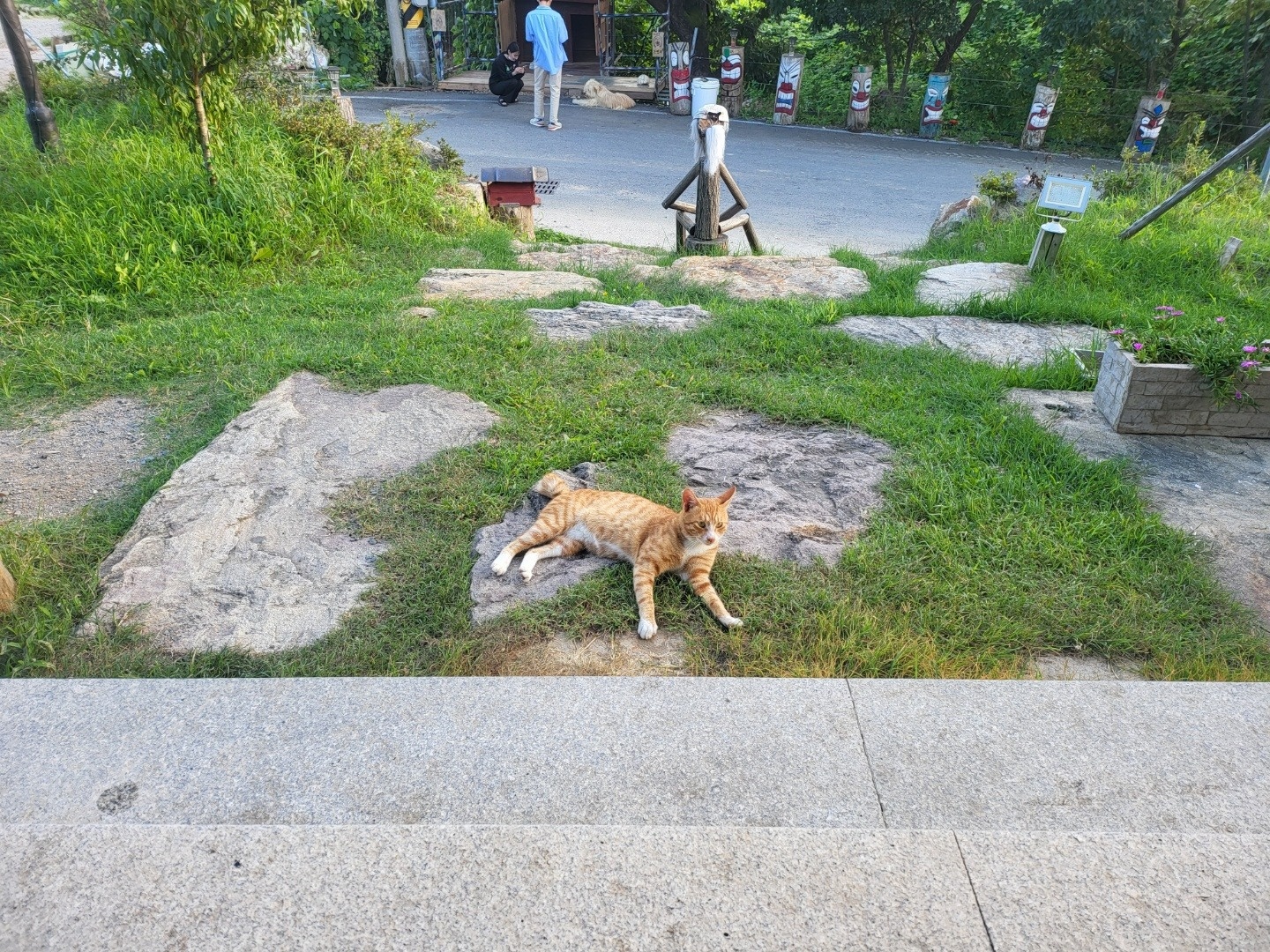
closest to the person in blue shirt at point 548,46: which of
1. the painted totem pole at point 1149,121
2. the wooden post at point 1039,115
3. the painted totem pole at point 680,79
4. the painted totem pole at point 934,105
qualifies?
the painted totem pole at point 680,79

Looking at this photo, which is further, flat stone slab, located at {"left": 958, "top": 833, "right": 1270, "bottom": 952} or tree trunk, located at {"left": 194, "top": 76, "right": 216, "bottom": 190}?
tree trunk, located at {"left": 194, "top": 76, "right": 216, "bottom": 190}

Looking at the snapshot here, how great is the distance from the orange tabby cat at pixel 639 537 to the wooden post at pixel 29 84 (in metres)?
7.34

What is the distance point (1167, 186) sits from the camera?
32.9ft

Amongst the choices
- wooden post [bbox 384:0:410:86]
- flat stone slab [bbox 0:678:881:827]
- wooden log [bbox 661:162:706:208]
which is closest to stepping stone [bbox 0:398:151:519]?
flat stone slab [bbox 0:678:881:827]

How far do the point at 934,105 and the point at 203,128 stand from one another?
554 inches

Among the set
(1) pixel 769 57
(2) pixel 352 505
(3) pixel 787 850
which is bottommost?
(2) pixel 352 505

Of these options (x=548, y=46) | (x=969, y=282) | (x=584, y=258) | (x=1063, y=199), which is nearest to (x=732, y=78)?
(x=548, y=46)

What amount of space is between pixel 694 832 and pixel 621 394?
3.22 m

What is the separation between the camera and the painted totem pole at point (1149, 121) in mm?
15367

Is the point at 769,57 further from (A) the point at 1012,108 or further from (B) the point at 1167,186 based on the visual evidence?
(B) the point at 1167,186

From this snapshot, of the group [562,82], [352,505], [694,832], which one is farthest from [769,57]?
[694,832]

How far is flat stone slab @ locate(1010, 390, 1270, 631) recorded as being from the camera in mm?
3908

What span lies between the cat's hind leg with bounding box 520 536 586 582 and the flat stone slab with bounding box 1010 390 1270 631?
112 inches

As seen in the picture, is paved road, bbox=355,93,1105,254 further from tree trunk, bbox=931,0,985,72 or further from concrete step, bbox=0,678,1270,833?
concrete step, bbox=0,678,1270,833
